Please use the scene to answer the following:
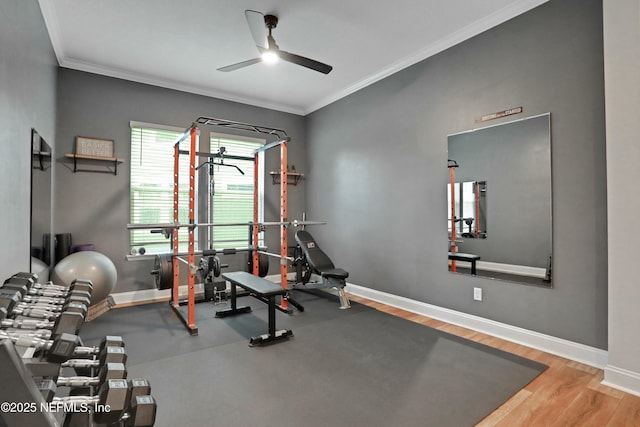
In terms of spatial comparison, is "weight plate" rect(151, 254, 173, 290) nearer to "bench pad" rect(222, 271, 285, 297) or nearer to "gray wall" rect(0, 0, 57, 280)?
"bench pad" rect(222, 271, 285, 297)

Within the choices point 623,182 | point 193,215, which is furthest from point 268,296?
point 623,182

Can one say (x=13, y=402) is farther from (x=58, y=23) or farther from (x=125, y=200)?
(x=125, y=200)

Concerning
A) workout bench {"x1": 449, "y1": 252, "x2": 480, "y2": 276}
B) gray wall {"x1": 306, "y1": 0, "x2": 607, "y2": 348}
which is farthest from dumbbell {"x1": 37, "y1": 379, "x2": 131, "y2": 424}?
workout bench {"x1": 449, "y1": 252, "x2": 480, "y2": 276}

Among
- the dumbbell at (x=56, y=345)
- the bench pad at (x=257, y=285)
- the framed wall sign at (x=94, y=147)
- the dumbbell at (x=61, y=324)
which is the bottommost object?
the bench pad at (x=257, y=285)

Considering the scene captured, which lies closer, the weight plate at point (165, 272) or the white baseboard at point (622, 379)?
the white baseboard at point (622, 379)

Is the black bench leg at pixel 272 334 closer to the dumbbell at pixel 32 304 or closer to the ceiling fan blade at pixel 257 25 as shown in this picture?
the dumbbell at pixel 32 304

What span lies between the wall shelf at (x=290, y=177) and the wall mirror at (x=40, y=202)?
298 centimetres

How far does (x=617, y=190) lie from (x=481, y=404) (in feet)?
5.61

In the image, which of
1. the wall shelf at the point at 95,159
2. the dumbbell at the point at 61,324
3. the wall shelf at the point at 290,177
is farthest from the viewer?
the wall shelf at the point at 290,177

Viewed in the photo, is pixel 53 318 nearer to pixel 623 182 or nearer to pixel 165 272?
pixel 165 272

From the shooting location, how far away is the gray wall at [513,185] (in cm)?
281

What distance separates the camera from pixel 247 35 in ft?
11.1

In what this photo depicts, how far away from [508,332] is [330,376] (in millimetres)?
1793

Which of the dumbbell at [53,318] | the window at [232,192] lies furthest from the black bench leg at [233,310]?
the dumbbell at [53,318]
